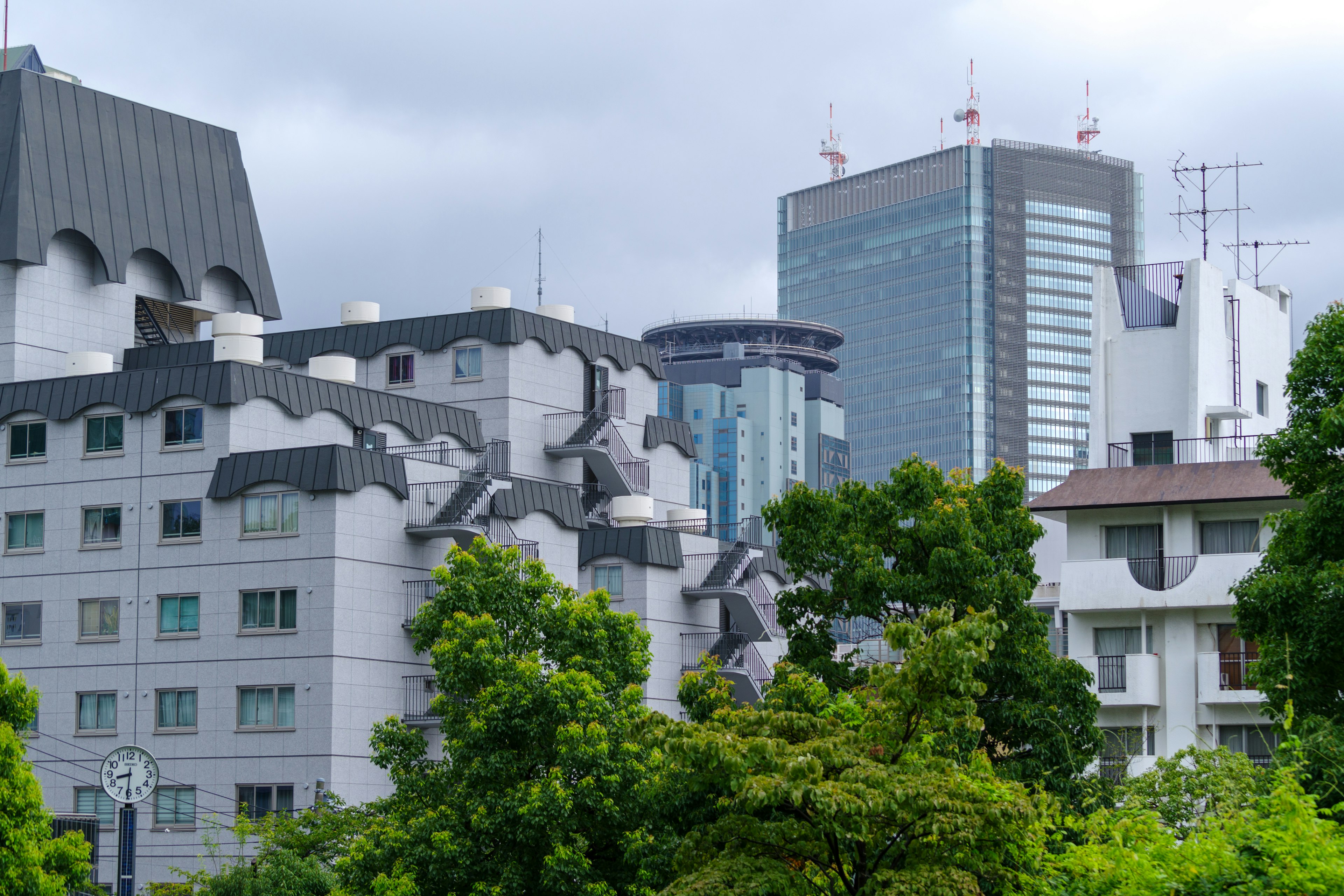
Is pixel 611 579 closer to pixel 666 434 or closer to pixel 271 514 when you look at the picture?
pixel 666 434

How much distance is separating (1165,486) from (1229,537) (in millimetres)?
2340

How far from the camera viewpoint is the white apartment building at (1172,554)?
2122 inches

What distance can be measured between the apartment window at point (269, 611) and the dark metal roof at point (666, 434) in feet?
84.6

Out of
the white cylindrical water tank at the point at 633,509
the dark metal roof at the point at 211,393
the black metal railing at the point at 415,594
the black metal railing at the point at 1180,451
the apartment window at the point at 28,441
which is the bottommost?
the black metal railing at the point at 415,594

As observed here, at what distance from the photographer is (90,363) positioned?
7025 centimetres

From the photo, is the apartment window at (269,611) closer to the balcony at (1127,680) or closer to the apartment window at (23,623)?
the apartment window at (23,623)

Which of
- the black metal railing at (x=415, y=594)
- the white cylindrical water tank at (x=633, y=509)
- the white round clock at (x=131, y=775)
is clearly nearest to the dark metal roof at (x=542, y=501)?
the white cylindrical water tank at (x=633, y=509)

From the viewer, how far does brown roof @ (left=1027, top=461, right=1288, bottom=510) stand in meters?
53.4

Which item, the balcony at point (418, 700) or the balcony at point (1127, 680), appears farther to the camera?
the balcony at point (418, 700)

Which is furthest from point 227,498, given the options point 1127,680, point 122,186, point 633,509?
point 1127,680

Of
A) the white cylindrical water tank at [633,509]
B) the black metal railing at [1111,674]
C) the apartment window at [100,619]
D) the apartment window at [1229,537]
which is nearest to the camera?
the apartment window at [1229,537]

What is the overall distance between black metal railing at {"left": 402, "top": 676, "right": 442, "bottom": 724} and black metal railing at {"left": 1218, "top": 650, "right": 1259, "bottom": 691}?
26.3m

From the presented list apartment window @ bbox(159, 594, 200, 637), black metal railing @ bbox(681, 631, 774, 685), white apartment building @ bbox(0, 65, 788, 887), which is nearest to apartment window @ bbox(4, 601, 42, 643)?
white apartment building @ bbox(0, 65, 788, 887)

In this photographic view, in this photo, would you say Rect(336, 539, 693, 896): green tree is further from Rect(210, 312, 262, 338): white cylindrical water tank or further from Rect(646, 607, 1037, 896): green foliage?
Rect(210, 312, 262, 338): white cylindrical water tank
